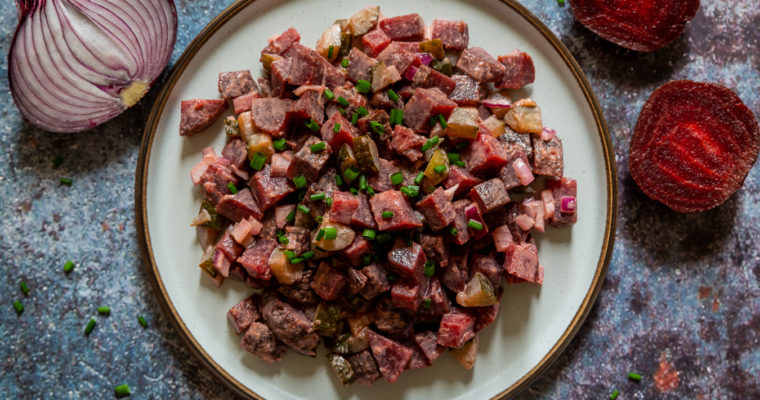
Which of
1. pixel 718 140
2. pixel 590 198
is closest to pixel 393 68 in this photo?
pixel 590 198

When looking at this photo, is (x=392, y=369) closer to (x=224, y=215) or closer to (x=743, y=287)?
(x=224, y=215)

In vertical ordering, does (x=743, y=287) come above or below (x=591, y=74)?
below

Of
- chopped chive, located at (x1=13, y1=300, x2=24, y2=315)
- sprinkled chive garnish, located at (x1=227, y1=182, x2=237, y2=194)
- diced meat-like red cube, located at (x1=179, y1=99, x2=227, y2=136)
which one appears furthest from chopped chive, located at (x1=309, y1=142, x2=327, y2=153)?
chopped chive, located at (x1=13, y1=300, x2=24, y2=315)

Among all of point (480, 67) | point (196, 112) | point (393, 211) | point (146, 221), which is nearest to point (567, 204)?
point (480, 67)

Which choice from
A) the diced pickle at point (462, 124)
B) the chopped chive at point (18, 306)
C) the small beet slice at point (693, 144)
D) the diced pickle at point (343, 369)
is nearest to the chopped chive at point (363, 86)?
the diced pickle at point (462, 124)

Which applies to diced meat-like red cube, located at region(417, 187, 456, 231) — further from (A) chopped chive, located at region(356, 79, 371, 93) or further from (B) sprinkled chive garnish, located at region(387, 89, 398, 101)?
(A) chopped chive, located at region(356, 79, 371, 93)
